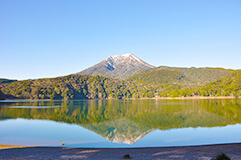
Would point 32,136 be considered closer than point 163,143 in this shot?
No

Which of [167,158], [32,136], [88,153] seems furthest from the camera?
[32,136]

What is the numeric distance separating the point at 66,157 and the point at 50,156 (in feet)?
5.36

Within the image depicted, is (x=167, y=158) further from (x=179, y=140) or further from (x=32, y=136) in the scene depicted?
(x=32, y=136)

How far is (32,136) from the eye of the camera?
3834 cm

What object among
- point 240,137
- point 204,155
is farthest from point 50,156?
point 240,137

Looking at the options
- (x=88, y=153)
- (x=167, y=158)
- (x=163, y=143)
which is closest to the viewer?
(x=167, y=158)

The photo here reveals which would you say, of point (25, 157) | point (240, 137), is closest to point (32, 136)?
point (25, 157)

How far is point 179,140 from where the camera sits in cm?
3341

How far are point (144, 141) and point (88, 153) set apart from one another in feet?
40.1

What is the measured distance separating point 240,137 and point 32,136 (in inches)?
1323

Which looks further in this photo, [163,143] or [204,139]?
[204,139]

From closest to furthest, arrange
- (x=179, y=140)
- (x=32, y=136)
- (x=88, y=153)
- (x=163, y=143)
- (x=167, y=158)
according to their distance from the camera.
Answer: (x=167, y=158) → (x=88, y=153) → (x=163, y=143) → (x=179, y=140) → (x=32, y=136)

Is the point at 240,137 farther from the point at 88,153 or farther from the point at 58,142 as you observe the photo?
the point at 58,142

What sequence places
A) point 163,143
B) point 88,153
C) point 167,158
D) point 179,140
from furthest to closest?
point 179,140 < point 163,143 < point 88,153 < point 167,158
